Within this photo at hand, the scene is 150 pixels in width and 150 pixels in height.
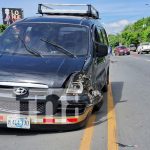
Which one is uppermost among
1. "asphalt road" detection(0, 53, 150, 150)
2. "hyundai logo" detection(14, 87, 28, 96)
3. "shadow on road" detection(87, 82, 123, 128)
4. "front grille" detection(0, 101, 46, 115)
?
"hyundai logo" detection(14, 87, 28, 96)

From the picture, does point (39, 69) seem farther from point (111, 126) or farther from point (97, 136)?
point (111, 126)

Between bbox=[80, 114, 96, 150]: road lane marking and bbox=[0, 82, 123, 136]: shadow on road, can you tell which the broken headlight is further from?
bbox=[0, 82, 123, 136]: shadow on road

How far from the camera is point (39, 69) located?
7.19m

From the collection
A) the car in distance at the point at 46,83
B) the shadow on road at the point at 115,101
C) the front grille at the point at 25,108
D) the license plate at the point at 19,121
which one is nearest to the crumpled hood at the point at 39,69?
the car in distance at the point at 46,83

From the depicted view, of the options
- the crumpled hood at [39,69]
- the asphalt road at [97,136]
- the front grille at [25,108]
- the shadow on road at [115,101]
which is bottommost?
the shadow on road at [115,101]

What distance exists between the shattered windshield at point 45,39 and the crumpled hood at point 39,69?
352 mm

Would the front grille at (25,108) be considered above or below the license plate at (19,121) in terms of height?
above

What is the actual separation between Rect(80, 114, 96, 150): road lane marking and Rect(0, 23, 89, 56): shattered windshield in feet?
3.95

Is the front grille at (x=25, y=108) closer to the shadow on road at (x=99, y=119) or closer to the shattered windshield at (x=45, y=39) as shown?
the shadow on road at (x=99, y=119)

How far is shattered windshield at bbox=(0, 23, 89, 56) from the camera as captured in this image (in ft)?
26.6

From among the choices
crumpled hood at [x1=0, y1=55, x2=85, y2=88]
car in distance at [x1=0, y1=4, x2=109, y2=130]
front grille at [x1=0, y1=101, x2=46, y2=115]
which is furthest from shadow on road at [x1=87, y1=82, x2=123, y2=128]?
front grille at [x1=0, y1=101, x2=46, y2=115]

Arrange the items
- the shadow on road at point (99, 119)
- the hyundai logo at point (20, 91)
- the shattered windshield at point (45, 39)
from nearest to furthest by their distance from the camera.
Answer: the hyundai logo at point (20, 91), the shadow on road at point (99, 119), the shattered windshield at point (45, 39)

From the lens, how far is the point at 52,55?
787cm

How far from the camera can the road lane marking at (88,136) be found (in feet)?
21.2
